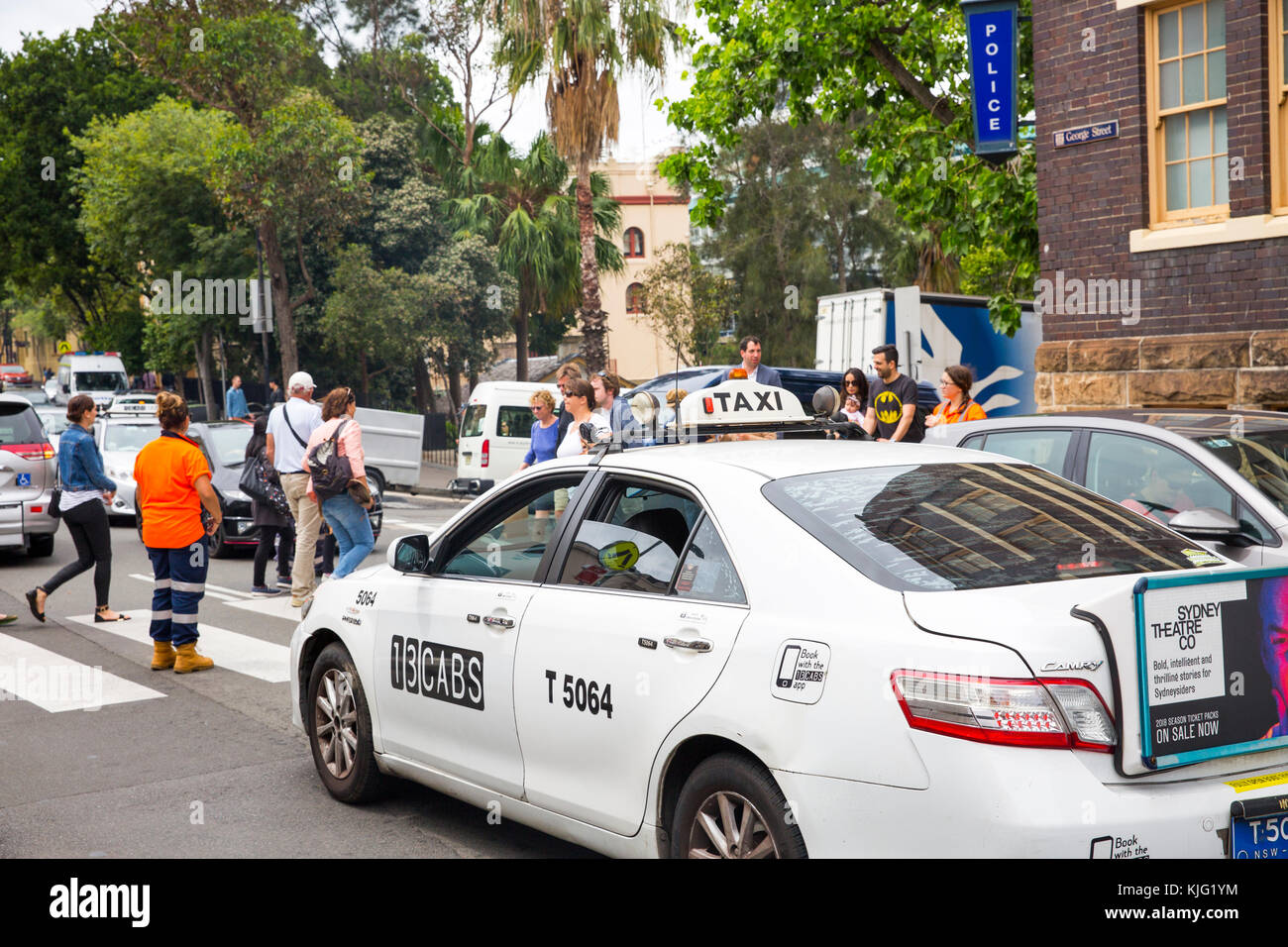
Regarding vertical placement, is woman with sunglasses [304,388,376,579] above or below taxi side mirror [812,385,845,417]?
below

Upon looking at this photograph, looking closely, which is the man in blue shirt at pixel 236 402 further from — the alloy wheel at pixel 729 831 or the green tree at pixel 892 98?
the alloy wheel at pixel 729 831

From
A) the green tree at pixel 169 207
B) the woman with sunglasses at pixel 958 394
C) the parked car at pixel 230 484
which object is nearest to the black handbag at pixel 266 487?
the parked car at pixel 230 484

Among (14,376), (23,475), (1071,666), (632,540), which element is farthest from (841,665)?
(14,376)

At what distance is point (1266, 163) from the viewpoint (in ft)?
37.4

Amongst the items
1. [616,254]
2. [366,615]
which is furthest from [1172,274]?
[616,254]

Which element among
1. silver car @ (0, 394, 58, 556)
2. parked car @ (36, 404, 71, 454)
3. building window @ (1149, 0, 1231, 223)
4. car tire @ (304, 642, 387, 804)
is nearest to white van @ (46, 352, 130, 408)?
parked car @ (36, 404, 71, 454)

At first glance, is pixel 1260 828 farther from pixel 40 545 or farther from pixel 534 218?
pixel 534 218

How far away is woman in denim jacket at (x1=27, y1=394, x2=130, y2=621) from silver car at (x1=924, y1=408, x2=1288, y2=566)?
24.7ft

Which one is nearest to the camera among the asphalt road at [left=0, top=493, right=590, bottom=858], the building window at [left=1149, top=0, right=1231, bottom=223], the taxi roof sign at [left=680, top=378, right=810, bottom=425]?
the asphalt road at [left=0, top=493, right=590, bottom=858]

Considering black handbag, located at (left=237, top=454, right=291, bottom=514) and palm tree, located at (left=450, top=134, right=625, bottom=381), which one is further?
palm tree, located at (left=450, top=134, right=625, bottom=381)

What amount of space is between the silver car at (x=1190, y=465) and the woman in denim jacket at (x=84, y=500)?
24.7 feet

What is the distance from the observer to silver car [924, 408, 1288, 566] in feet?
18.9

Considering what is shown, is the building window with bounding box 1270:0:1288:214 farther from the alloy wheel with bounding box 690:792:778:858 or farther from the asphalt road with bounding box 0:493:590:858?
the alloy wheel with bounding box 690:792:778:858

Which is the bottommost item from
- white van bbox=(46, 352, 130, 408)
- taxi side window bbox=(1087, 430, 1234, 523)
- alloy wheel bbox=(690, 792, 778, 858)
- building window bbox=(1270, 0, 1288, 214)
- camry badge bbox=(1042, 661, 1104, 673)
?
alloy wheel bbox=(690, 792, 778, 858)
